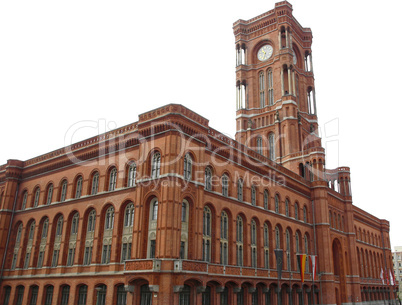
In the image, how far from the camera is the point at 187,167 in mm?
33844

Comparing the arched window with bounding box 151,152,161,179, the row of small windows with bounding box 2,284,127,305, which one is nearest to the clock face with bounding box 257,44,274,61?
the arched window with bounding box 151,152,161,179

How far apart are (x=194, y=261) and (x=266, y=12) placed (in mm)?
55595

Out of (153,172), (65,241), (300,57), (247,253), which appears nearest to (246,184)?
(247,253)

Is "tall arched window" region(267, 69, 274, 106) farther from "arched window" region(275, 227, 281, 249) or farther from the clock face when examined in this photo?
"arched window" region(275, 227, 281, 249)

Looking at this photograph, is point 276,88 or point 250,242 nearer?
point 250,242

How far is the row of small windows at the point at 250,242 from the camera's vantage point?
35.5 m

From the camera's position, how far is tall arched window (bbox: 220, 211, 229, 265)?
36.6 m

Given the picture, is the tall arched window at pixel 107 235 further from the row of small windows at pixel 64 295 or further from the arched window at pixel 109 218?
the row of small windows at pixel 64 295

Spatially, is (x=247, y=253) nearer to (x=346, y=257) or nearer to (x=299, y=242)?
(x=299, y=242)

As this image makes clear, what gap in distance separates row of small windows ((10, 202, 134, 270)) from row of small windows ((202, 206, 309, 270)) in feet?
23.1

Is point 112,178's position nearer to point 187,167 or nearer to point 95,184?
point 95,184

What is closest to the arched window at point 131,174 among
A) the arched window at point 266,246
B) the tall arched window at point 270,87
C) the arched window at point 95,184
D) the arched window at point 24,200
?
the arched window at point 95,184

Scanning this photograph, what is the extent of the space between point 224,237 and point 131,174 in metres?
11.0

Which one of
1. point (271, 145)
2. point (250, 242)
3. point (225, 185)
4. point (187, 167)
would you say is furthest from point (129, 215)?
point (271, 145)
